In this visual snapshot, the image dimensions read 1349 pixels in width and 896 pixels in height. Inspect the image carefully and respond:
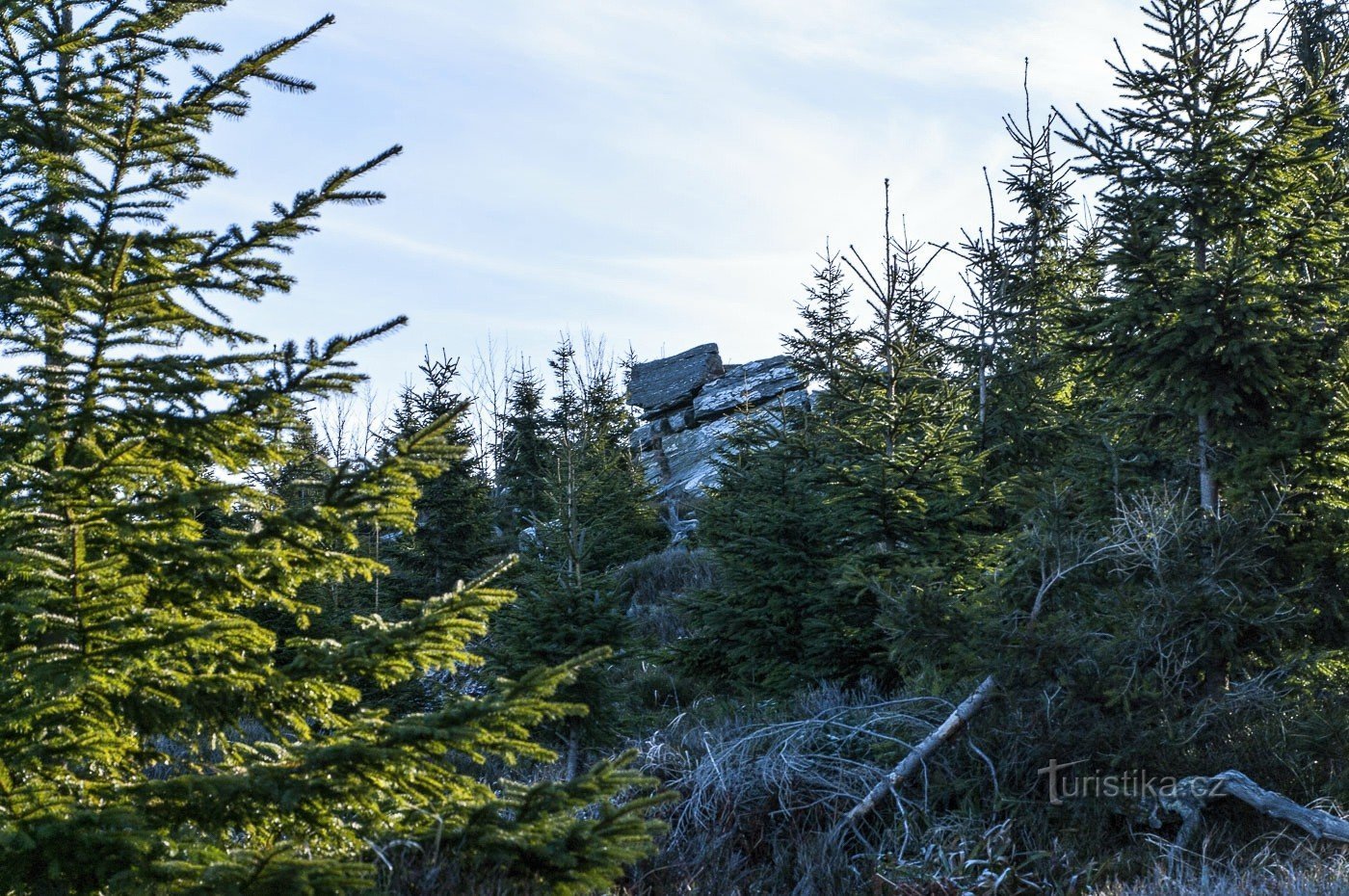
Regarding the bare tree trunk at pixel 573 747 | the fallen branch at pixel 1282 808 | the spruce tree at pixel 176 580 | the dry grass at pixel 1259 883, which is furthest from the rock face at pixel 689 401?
the spruce tree at pixel 176 580

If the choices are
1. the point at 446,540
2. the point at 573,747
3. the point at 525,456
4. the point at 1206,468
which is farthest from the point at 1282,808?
the point at 525,456

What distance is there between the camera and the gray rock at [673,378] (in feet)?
123

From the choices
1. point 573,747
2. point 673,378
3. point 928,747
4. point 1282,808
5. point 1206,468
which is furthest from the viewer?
point 673,378

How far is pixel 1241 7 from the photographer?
29.4 ft

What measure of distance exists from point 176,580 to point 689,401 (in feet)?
111

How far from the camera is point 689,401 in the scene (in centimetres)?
3722

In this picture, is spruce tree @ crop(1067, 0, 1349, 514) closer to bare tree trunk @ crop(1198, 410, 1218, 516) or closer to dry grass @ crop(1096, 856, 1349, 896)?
bare tree trunk @ crop(1198, 410, 1218, 516)

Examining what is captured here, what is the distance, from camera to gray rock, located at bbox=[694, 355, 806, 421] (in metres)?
33.2

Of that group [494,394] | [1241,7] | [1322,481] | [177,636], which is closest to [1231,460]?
[1322,481]

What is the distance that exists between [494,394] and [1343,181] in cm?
4011

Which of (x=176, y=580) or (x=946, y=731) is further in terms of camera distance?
(x=946, y=731)

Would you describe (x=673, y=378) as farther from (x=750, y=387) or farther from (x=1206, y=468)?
(x=1206, y=468)

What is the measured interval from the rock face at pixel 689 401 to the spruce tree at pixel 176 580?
82.9 feet

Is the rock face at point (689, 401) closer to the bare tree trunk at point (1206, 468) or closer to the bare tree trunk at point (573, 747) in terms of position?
the bare tree trunk at point (573, 747)
